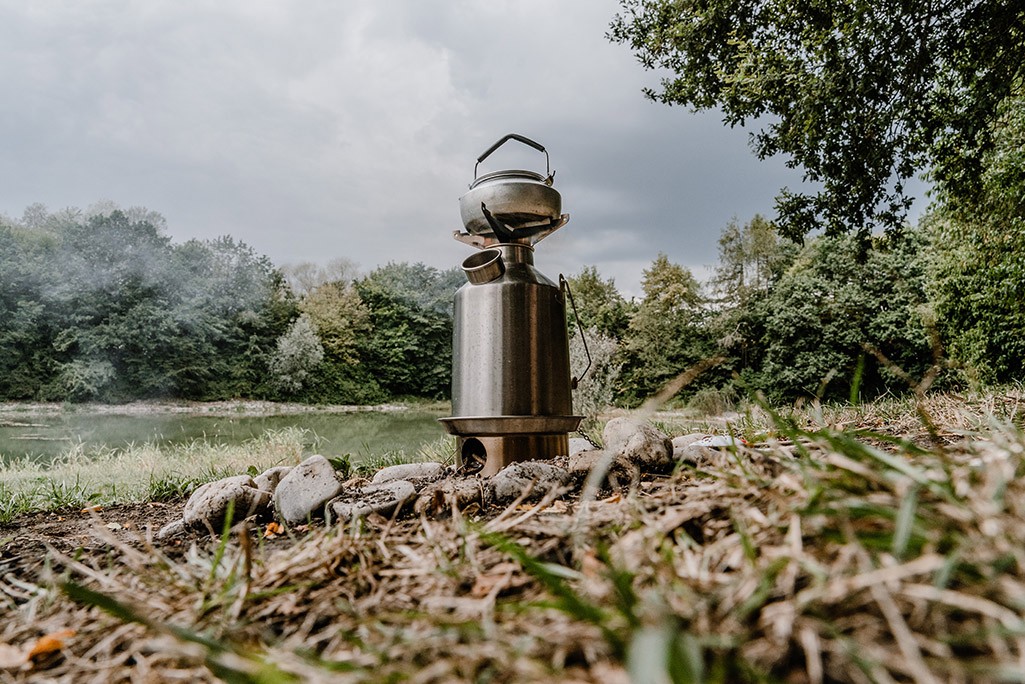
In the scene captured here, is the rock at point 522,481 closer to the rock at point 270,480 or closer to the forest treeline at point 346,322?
the rock at point 270,480

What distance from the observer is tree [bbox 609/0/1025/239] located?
194 inches

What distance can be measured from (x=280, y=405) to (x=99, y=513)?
20.4 meters

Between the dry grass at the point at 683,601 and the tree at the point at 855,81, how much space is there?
5.28 metres

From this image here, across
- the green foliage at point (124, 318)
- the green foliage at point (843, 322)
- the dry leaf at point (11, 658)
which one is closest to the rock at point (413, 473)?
the dry leaf at point (11, 658)

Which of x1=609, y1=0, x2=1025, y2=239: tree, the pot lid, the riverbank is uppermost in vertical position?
x1=609, y1=0, x2=1025, y2=239: tree

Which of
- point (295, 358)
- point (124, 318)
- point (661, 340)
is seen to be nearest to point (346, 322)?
point (295, 358)

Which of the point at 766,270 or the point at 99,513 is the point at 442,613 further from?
the point at 766,270

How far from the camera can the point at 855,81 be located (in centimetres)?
485

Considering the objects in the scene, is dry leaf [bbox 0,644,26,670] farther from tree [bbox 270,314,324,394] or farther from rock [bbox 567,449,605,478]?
tree [bbox 270,314,324,394]

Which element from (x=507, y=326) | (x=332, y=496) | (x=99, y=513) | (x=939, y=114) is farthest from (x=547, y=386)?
(x=939, y=114)

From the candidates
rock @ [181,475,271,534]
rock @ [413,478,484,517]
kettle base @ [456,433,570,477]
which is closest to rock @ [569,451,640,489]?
rock @ [413,478,484,517]

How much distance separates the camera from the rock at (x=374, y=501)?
1954 mm

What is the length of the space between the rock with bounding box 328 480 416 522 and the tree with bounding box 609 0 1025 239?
191 inches

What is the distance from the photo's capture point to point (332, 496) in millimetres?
2229
